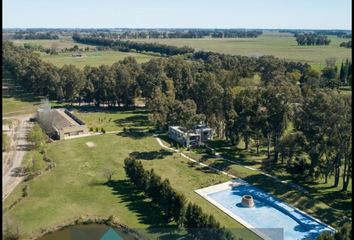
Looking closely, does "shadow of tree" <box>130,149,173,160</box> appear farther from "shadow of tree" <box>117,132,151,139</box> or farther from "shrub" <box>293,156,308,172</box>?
"shrub" <box>293,156,308,172</box>

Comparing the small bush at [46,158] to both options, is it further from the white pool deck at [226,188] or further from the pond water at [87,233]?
the white pool deck at [226,188]

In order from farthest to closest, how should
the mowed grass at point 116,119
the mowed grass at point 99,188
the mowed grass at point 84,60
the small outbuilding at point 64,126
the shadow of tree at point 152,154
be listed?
the mowed grass at point 84,60 < the mowed grass at point 116,119 < the small outbuilding at point 64,126 < the shadow of tree at point 152,154 < the mowed grass at point 99,188

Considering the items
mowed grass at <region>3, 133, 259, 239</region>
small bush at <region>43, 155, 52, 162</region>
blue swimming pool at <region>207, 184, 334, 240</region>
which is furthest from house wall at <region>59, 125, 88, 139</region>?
blue swimming pool at <region>207, 184, 334, 240</region>

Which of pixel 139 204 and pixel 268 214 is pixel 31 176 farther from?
pixel 268 214

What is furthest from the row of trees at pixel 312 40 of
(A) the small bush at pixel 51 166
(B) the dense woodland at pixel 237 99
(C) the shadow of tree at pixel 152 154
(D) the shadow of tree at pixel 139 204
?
(A) the small bush at pixel 51 166

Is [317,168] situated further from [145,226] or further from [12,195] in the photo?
[12,195]

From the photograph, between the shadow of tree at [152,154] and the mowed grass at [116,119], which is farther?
the mowed grass at [116,119]
